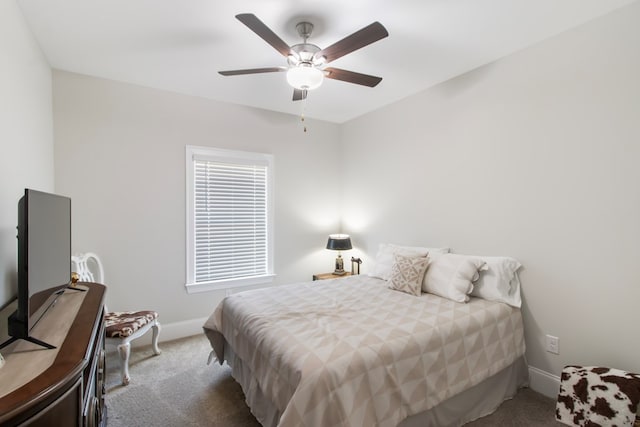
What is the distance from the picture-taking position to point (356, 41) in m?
1.84

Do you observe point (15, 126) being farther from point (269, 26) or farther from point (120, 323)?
point (269, 26)

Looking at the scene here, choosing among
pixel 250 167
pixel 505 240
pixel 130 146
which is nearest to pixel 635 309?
pixel 505 240

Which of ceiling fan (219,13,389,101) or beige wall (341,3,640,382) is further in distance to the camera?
beige wall (341,3,640,382)

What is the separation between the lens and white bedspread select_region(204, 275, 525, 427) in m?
1.47

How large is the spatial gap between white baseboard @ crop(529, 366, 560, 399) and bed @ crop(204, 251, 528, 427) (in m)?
0.06

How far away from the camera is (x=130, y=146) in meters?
3.12

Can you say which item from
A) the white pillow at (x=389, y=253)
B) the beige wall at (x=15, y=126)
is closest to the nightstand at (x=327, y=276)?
the white pillow at (x=389, y=253)

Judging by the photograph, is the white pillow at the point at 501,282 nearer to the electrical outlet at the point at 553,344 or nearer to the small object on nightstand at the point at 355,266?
the electrical outlet at the point at 553,344

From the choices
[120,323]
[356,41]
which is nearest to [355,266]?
[120,323]

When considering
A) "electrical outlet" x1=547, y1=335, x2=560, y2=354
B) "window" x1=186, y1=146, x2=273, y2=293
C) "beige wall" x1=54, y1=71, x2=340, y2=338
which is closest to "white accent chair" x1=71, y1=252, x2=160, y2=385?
"beige wall" x1=54, y1=71, x2=340, y2=338

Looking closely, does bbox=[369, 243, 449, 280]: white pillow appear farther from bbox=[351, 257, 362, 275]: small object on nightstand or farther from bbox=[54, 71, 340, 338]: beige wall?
bbox=[54, 71, 340, 338]: beige wall

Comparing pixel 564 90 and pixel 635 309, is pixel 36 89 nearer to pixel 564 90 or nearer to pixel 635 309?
pixel 564 90

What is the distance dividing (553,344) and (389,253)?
1526mm

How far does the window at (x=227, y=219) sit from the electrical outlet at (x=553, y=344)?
2901mm
